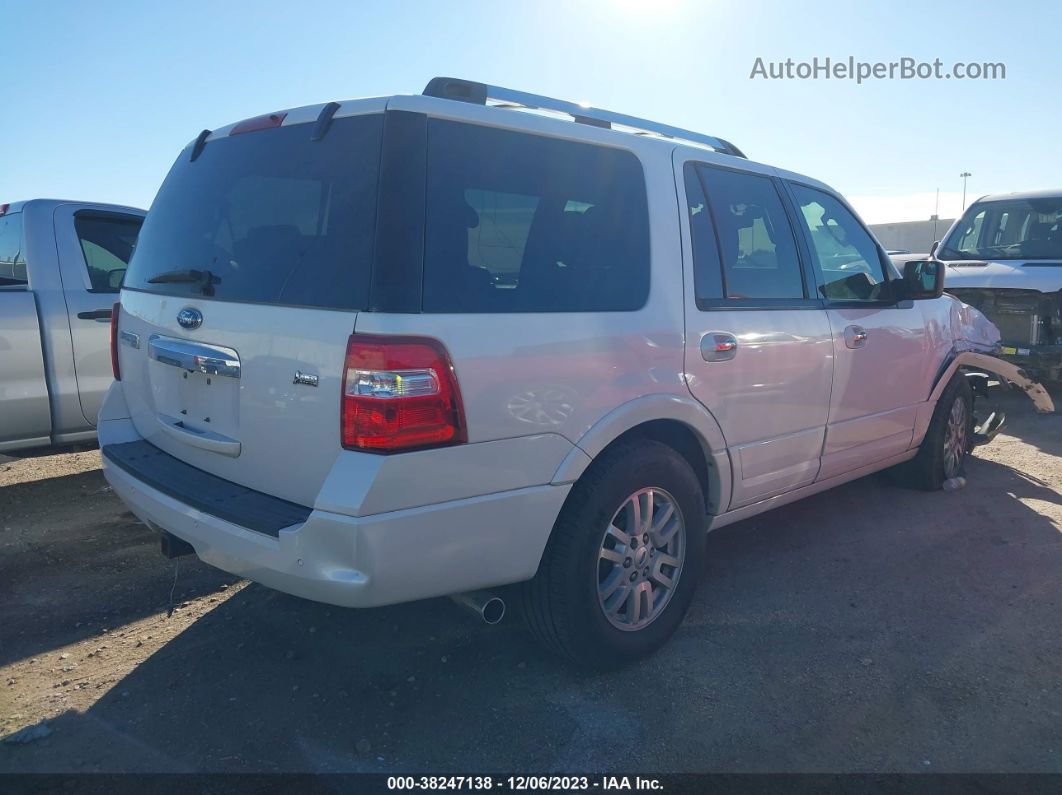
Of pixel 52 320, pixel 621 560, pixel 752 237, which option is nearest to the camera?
pixel 621 560

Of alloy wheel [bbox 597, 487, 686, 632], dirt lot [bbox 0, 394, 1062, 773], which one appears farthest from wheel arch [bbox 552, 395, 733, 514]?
dirt lot [bbox 0, 394, 1062, 773]

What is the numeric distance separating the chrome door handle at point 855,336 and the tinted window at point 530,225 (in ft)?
4.96

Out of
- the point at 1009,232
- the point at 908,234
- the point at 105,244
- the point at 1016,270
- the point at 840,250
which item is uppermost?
the point at 908,234

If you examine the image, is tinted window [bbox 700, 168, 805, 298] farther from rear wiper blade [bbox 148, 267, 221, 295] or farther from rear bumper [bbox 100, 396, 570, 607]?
rear wiper blade [bbox 148, 267, 221, 295]

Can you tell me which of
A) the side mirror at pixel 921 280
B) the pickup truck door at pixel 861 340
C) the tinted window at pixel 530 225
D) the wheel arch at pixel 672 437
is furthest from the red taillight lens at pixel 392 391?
the side mirror at pixel 921 280

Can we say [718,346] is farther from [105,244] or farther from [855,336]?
[105,244]

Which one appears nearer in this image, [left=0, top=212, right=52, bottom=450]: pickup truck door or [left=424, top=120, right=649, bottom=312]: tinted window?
[left=424, top=120, right=649, bottom=312]: tinted window

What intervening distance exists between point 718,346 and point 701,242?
45cm

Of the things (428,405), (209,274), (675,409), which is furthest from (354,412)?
(675,409)

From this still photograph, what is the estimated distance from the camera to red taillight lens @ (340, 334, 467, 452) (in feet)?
7.58

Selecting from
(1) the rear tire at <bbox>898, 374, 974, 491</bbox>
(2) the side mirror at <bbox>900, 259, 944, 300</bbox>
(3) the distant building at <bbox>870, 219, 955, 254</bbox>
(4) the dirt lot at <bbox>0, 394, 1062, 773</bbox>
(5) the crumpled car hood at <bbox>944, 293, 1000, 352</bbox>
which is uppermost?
(3) the distant building at <bbox>870, 219, 955, 254</bbox>

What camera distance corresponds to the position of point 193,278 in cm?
290

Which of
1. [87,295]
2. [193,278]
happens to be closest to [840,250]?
[193,278]

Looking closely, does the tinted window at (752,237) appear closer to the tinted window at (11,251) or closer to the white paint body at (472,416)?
the white paint body at (472,416)
